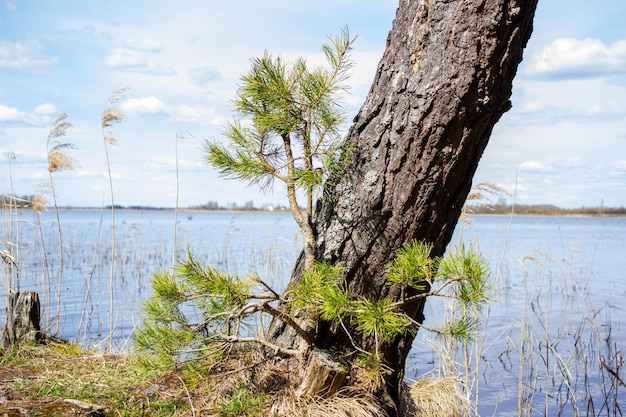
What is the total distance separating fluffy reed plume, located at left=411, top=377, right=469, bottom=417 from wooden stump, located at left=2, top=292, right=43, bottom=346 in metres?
2.27

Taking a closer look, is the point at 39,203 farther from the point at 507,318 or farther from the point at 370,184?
the point at 507,318

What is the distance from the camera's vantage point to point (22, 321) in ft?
11.5

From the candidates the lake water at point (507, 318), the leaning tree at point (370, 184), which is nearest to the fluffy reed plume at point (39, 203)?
the lake water at point (507, 318)

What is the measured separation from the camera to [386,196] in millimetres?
2289

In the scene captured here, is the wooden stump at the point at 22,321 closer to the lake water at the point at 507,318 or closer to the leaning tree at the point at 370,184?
the lake water at the point at 507,318

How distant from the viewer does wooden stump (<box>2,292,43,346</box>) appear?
A: 137 inches

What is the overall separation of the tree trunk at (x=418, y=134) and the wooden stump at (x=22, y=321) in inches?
78.4

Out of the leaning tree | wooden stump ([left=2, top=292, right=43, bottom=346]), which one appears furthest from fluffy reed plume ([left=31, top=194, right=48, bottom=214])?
the leaning tree

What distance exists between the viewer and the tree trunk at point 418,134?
2135mm

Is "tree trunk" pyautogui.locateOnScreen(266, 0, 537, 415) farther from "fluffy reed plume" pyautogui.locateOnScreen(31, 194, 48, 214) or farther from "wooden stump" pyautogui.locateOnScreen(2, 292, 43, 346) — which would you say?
"fluffy reed plume" pyautogui.locateOnScreen(31, 194, 48, 214)

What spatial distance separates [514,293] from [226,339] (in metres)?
6.92

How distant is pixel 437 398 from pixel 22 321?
247 centimetres

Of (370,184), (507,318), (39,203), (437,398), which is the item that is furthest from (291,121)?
(507,318)

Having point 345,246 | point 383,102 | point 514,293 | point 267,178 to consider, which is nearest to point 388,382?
point 345,246
